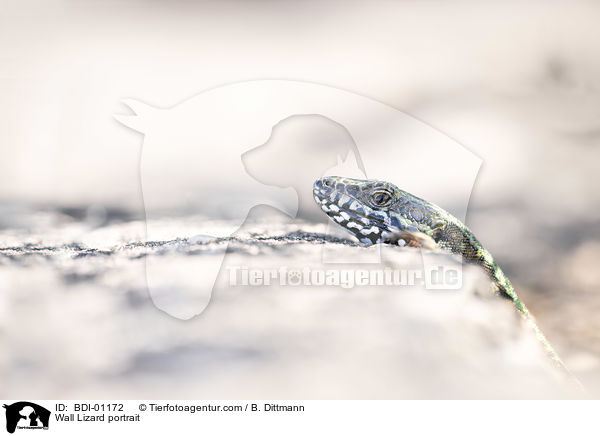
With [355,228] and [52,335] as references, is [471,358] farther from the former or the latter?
[52,335]

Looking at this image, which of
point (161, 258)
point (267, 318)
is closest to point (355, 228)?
point (267, 318)

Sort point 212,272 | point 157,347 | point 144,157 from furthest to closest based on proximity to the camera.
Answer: point 144,157, point 212,272, point 157,347
